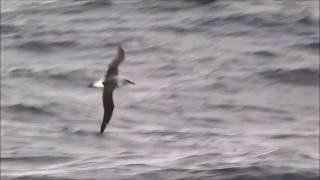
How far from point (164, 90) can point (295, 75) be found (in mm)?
2191

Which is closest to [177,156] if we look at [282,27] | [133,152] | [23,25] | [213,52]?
[133,152]

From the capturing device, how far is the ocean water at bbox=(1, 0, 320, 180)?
13734mm

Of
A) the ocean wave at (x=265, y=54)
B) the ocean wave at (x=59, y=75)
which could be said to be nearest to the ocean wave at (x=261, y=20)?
the ocean wave at (x=265, y=54)

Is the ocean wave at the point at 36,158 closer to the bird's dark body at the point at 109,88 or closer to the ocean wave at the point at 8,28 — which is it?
the bird's dark body at the point at 109,88

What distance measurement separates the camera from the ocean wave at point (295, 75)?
16.3 meters

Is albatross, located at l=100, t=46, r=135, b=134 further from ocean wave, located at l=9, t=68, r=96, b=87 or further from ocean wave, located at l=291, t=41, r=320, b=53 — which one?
ocean wave, located at l=291, t=41, r=320, b=53

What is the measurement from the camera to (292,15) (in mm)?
18797

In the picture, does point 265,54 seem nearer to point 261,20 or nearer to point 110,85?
point 261,20

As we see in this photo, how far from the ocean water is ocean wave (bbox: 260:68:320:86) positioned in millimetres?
17

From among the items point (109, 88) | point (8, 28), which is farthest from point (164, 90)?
point (109, 88)

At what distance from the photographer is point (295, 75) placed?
16.5 metres

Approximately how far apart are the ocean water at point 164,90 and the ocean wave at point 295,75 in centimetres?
2

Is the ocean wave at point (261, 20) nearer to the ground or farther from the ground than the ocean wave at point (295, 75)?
farther from the ground

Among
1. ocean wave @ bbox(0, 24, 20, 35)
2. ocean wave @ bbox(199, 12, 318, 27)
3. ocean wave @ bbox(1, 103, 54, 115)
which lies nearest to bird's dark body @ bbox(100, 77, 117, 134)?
ocean wave @ bbox(1, 103, 54, 115)
